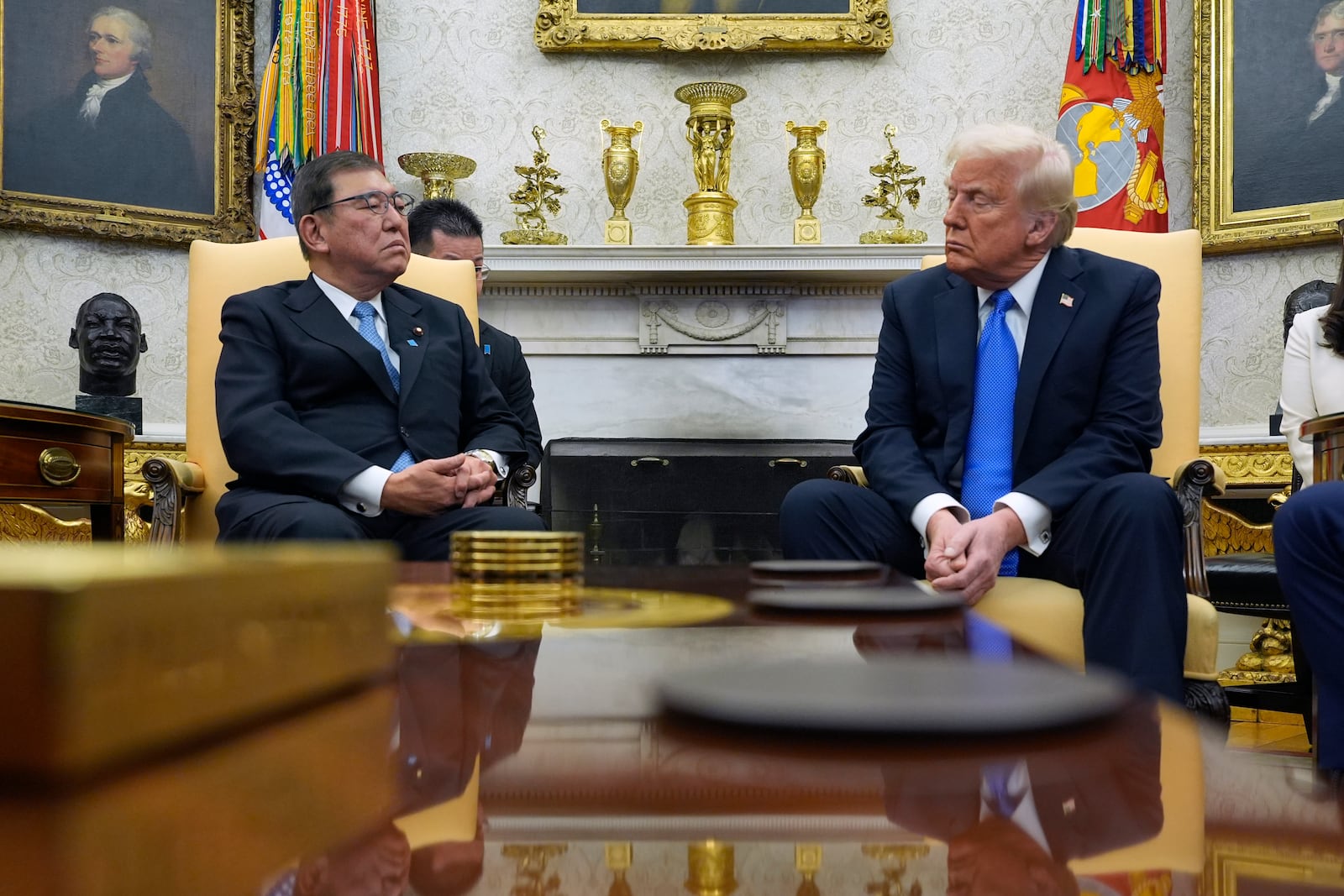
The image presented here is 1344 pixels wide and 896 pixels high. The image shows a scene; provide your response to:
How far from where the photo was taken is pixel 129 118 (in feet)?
14.6

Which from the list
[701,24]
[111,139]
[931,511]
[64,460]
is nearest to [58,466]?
[64,460]

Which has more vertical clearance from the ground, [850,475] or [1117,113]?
[1117,113]

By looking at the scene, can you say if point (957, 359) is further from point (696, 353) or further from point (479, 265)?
point (696, 353)

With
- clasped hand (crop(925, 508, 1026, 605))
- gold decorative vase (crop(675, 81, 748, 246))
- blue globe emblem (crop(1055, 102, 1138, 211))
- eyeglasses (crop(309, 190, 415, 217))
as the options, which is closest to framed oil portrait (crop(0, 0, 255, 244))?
gold decorative vase (crop(675, 81, 748, 246))

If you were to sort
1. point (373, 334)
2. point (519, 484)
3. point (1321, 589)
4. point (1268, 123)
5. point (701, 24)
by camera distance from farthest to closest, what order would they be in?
1. point (701, 24)
2. point (1268, 123)
3. point (519, 484)
4. point (373, 334)
5. point (1321, 589)

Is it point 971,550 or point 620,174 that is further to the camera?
point 620,174

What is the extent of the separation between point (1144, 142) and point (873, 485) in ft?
8.39

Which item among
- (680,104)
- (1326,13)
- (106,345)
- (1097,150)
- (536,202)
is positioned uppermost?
(1326,13)

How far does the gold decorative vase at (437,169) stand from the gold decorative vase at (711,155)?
89 centimetres

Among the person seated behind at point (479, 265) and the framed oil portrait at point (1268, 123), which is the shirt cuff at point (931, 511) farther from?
the framed oil portrait at point (1268, 123)

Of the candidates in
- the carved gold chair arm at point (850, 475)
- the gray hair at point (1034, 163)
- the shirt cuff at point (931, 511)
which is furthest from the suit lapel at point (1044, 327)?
the carved gold chair arm at point (850, 475)

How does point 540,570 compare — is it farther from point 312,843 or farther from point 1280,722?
point 1280,722

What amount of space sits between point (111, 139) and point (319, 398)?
8.84ft

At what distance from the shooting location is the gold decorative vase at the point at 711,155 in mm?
4375
